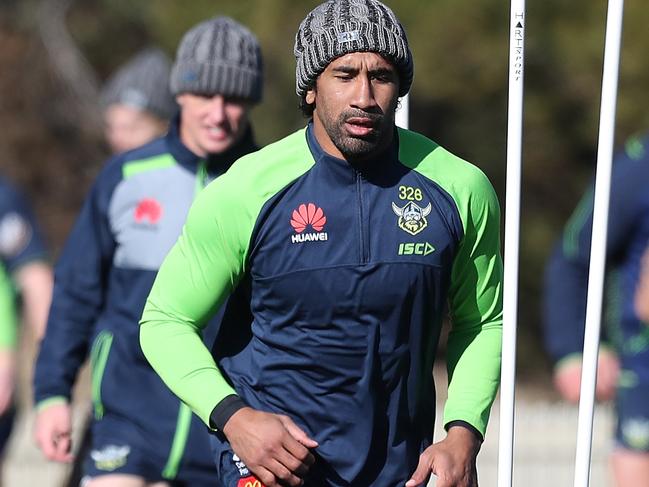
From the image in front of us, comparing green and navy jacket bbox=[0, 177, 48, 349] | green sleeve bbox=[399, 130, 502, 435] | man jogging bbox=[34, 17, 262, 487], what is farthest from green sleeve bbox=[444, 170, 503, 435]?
green and navy jacket bbox=[0, 177, 48, 349]

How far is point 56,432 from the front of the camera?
17.9ft

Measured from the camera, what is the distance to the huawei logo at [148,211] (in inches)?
211

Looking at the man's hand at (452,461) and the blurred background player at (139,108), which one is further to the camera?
the blurred background player at (139,108)

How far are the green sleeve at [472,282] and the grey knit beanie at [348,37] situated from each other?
0.22 m

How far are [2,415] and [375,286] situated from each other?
10.4 ft

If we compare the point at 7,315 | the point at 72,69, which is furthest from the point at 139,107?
the point at 72,69

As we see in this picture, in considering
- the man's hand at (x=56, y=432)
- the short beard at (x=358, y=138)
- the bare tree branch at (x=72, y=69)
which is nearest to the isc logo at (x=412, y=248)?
the short beard at (x=358, y=138)

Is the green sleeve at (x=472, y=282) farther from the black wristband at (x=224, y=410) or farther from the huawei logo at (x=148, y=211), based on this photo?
the huawei logo at (x=148, y=211)

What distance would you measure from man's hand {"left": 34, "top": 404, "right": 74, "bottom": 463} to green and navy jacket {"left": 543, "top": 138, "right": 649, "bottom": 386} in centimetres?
189

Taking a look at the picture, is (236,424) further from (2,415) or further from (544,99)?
(544,99)

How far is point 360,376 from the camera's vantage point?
12.6 feet

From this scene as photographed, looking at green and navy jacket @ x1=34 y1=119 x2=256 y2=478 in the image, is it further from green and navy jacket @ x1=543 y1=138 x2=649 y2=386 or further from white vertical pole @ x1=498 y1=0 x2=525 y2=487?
white vertical pole @ x1=498 y1=0 x2=525 y2=487

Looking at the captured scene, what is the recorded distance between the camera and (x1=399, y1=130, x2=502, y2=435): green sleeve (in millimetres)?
3871

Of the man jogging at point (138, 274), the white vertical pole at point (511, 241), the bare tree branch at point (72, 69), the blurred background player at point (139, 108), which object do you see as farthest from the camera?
the bare tree branch at point (72, 69)
